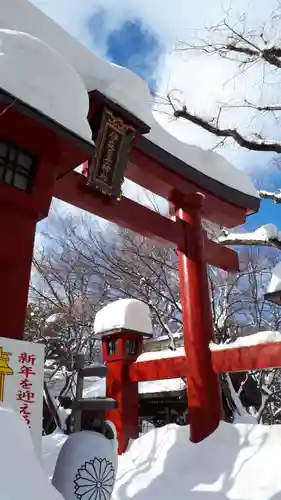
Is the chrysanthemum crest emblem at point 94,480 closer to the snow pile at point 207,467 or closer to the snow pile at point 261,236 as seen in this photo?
the snow pile at point 207,467

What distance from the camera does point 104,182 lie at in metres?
5.11

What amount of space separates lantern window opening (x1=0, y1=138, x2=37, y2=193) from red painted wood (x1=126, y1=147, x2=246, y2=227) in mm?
2480

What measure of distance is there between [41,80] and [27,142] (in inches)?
18.8

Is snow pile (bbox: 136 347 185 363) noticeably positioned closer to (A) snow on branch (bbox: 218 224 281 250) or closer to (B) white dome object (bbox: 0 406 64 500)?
(A) snow on branch (bbox: 218 224 281 250)

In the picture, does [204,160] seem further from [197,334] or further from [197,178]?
[197,334]

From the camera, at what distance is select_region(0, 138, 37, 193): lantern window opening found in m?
3.29

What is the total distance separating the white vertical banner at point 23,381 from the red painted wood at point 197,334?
3095 millimetres

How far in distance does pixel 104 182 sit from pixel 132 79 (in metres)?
1.27

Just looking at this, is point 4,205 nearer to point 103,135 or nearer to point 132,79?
point 103,135

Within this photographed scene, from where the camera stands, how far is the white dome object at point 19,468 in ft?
5.82

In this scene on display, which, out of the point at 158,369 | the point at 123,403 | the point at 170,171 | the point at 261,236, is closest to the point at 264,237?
the point at 261,236

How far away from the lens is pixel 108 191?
17.0 ft

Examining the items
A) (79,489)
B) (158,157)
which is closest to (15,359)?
(79,489)

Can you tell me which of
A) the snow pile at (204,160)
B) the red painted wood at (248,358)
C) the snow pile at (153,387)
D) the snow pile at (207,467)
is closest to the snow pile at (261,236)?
the red painted wood at (248,358)
